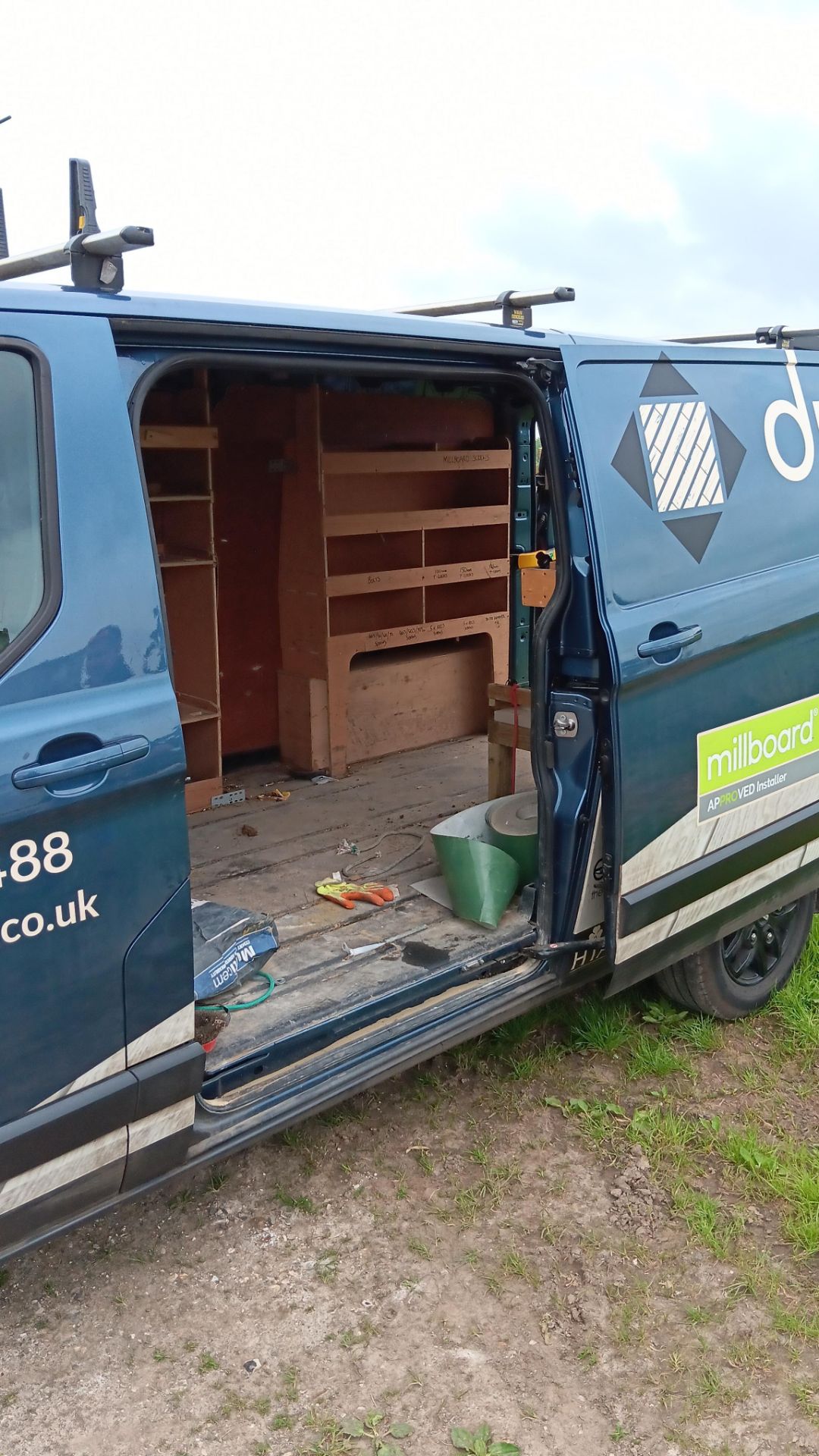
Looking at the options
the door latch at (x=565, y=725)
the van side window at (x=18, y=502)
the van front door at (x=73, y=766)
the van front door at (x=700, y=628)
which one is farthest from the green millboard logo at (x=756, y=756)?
the van side window at (x=18, y=502)

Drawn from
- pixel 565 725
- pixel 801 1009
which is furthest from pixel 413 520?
pixel 801 1009

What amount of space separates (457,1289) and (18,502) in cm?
197

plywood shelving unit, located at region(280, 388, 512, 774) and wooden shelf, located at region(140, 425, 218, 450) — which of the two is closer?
wooden shelf, located at region(140, 425, 218, 450)

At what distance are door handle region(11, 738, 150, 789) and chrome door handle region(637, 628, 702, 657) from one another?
138 centimetres

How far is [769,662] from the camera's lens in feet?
10.8

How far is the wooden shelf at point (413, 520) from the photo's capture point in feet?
17.3

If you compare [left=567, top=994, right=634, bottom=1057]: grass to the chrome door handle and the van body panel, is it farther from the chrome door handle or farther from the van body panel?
the chrome door handle

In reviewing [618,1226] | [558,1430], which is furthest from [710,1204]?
[558,1430]

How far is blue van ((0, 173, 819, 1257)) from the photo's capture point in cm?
198

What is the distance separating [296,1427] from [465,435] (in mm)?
4710

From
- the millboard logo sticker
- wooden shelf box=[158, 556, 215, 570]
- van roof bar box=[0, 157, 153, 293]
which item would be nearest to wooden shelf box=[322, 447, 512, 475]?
wooden shelf box=[158, 556, 215, 570]

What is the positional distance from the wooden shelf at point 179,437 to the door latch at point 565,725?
6.90 feet

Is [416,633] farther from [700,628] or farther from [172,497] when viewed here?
[700,628]

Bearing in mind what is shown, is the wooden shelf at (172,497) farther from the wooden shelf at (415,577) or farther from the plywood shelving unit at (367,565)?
the wooden shelf at (415,577)
